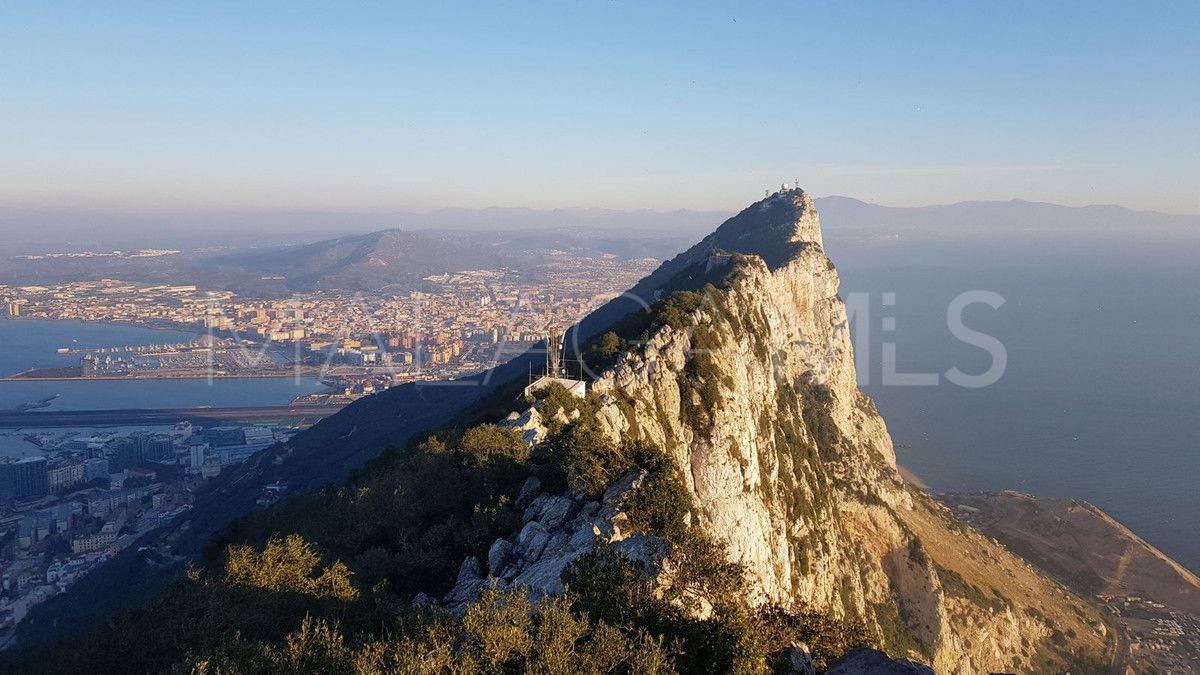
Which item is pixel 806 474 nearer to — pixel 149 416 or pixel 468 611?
pixel 468 611

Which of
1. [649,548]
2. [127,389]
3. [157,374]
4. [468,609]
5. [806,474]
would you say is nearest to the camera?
[468,609]

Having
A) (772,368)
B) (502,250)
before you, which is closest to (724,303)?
(772,368)

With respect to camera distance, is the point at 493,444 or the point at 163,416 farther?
the point at 163,416

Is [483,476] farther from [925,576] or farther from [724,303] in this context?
[925,576]

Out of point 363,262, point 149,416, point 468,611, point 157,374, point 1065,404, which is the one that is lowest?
point 1065,404

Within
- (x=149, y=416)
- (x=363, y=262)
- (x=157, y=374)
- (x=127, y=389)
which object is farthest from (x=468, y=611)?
(x=363, y=262)

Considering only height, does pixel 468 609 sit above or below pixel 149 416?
above

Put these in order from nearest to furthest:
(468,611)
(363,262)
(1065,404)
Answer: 1. (468,611)
2. (1065,404)
3. (363,262)

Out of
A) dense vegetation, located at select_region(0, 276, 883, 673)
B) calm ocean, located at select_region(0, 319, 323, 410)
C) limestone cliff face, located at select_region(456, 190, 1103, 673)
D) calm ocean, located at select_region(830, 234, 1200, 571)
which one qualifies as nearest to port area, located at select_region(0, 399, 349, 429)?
calm ocean, located at select_region(0, 319, 323, 410)
